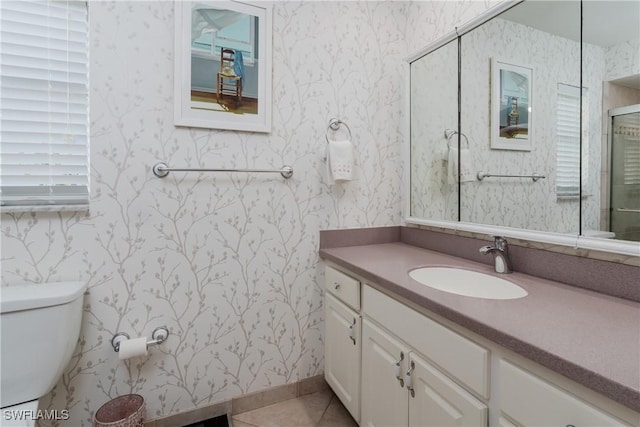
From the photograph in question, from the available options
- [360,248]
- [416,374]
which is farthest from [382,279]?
[360,248]

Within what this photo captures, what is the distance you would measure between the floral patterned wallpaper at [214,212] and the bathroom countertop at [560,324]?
0.61m

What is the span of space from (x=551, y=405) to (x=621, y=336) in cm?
23

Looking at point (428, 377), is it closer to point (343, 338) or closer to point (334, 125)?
point (343, 338)

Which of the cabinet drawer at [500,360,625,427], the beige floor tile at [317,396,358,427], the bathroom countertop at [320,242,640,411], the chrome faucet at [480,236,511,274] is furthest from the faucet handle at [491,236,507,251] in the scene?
the beige floor tile at [317,396,358,427]

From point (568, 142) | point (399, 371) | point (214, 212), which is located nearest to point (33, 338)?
point (214, 212)

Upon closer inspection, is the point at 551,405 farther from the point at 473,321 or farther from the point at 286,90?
the point at 286,90

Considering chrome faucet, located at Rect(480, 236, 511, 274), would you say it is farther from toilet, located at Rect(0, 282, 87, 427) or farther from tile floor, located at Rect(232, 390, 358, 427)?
toilet, located at Rect(0, 282, 87, 427)

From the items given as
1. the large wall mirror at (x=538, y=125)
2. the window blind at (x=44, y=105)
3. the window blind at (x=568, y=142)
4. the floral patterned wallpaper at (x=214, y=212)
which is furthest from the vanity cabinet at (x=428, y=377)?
the window blind at (x=44, y=105)

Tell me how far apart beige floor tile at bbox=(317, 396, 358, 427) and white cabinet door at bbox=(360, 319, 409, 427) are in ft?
0.75

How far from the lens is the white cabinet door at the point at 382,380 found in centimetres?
105

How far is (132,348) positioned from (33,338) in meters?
0.32

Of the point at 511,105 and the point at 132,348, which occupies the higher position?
the point at 511,105

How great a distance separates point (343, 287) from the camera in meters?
1.42

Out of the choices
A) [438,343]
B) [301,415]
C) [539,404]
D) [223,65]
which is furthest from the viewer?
[301,415]
